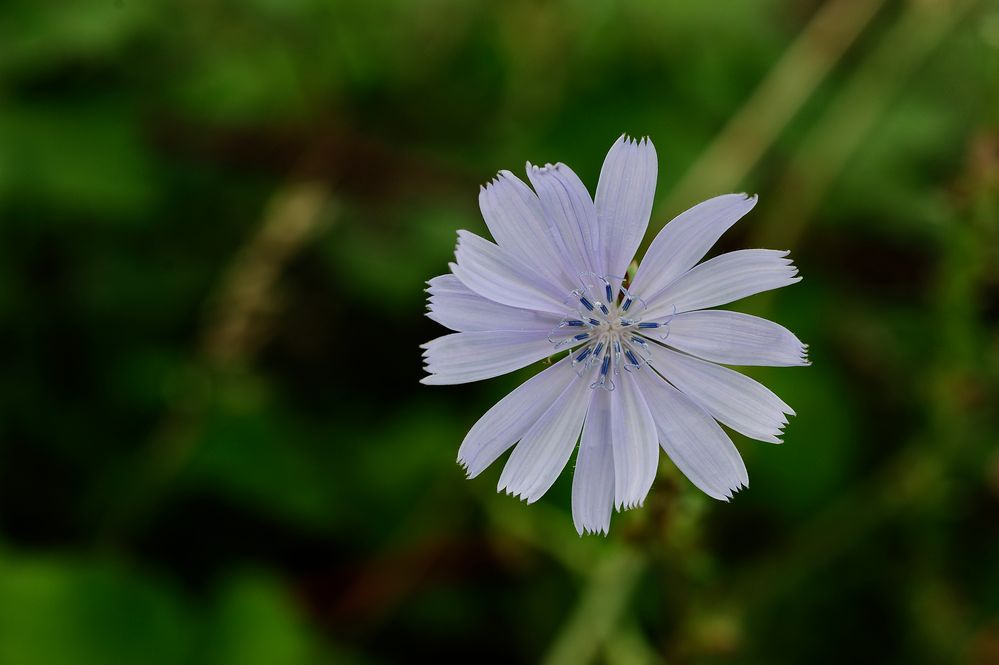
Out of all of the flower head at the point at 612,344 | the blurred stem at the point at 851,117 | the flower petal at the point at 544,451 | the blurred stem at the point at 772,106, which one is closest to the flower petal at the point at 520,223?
the flower head at the point at 612,344

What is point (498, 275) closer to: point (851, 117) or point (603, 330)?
point (603, 330)

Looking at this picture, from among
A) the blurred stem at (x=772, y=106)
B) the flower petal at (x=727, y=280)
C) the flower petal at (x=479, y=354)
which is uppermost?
the blurred stem at (x=772, y=106)

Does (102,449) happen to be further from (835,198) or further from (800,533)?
(835,198)

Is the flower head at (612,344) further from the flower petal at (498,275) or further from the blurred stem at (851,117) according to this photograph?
the blurred stem at (851,117)

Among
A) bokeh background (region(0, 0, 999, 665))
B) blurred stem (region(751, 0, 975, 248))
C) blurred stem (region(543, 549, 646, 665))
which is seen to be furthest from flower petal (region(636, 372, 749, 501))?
blurred stem (region(751, 0, 975, 248))

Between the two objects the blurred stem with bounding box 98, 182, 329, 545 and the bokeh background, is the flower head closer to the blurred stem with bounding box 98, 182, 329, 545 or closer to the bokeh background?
the bokeh background

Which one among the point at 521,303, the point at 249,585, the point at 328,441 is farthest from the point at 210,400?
the point at 521,303
